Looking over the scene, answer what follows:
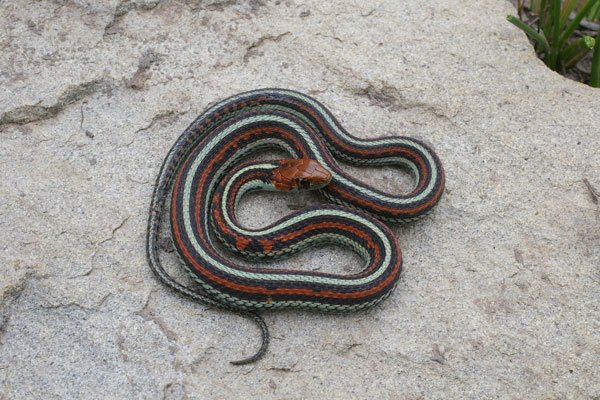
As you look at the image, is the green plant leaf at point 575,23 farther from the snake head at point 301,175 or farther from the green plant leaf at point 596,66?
the snake head at point 301,175

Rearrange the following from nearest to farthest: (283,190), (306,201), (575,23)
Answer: (283,190) < (306,201) < (575,23)

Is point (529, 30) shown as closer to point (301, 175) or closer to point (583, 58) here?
point (583, 58)

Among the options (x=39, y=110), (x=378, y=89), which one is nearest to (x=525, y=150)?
(x=378, y=89)

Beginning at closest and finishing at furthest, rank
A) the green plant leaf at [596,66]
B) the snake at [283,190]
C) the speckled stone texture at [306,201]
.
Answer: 1. the speckled stone texture at [306,201]
2. the snake at [283,190]
3. the green plant leaf at [596,66]

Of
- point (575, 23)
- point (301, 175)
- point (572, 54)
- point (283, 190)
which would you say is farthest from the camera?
point (572, 54)

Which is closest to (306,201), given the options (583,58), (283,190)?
(283,190)

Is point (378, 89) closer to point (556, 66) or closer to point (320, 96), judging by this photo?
point (320, 96)

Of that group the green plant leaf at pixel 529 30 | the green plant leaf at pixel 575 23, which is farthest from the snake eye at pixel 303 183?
the green plant leaf at pixel 575 23
